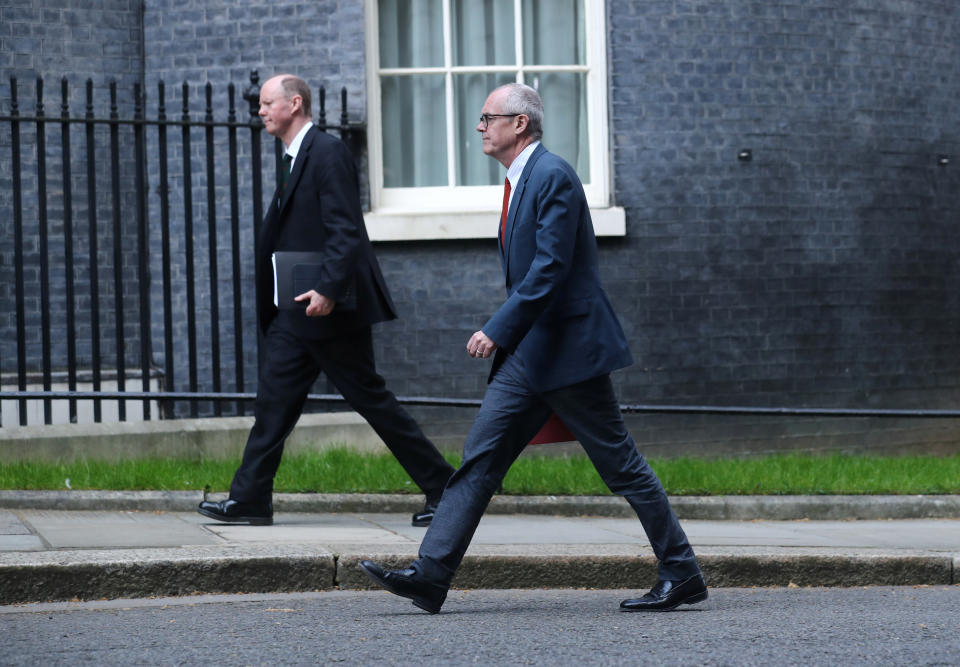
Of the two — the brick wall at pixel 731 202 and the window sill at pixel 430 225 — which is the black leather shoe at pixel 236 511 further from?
the window sill at pixel 430 225

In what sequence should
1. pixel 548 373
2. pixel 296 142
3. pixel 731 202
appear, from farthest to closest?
pixel 731 202
pixel 296 142
pixel 548 373

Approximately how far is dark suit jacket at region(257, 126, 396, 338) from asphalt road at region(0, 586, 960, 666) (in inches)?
54.6

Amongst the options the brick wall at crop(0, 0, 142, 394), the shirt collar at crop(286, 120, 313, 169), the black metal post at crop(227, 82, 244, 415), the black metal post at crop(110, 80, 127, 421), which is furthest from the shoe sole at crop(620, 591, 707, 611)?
the brick wall at crop(0, 0, 142, 394)

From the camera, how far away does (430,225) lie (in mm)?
8898

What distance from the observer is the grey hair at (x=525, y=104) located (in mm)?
4770

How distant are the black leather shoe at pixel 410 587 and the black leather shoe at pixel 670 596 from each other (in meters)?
0.70

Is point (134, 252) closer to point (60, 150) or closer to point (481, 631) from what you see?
point (60, 150)

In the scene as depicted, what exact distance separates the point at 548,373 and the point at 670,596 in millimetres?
900

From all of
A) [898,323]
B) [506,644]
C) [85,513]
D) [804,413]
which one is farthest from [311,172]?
[898,323]

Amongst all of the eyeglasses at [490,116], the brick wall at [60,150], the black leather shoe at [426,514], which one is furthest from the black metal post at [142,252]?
the eyeglasses at [490,116]

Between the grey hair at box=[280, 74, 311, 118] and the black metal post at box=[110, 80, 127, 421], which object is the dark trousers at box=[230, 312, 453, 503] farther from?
the black metal post at box=[110, 80, 127, 421]

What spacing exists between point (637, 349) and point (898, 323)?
6.91 feet

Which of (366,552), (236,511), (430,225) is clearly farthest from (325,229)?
(430,225)

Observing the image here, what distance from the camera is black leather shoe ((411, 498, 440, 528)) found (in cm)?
614
